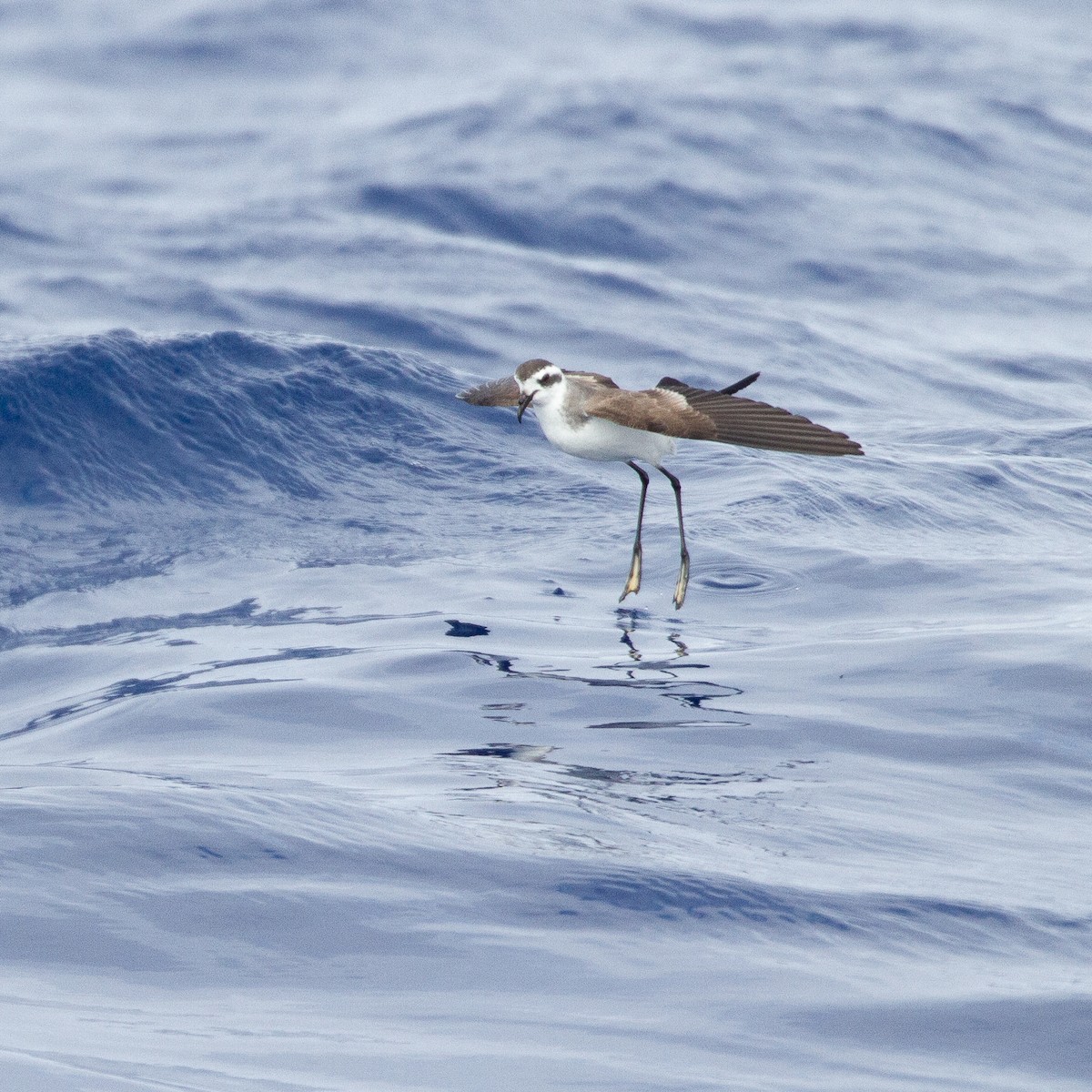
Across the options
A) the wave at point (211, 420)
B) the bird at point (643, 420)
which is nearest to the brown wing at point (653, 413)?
the bird at point (643, 420)

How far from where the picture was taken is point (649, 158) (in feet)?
71.2

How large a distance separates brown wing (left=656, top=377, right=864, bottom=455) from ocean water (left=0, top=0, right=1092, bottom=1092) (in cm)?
105

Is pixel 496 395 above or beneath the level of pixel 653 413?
above

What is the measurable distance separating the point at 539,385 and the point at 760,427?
1356 mm

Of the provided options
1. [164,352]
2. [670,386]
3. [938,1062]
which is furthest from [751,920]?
[164,352]

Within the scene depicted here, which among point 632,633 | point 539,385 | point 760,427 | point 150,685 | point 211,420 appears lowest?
point 150,685

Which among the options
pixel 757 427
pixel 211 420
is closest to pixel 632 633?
pixel 757 427

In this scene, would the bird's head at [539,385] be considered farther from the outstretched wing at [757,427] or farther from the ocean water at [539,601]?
the ocean water at [539,601]

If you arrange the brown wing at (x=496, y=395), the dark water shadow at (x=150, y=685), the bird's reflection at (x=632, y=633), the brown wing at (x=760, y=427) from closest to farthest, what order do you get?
1. the dark water shadow at (x=150, y=685)
2. the brown wing at (x=760, y=427)
3. the bird's reflection at (x=632, y=633)
4. the brown wing at (x=496, y=395)

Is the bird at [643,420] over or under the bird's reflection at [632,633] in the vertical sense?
over

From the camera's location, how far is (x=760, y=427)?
8.08 m

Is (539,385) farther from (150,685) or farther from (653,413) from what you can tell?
(150,685)

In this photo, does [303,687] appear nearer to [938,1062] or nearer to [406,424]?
[938,1062]

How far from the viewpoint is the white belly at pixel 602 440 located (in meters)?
8.73
